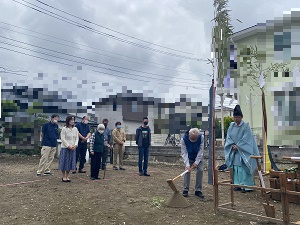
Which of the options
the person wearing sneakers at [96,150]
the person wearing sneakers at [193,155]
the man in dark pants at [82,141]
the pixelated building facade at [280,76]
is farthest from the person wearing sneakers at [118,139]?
the person wearing sneakers at [193,155]

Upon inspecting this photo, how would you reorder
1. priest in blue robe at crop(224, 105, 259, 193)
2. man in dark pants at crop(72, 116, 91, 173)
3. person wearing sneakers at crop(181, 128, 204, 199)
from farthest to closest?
man in dark pants at crop(72, 116, 91, 173) < priest in blue robe at crop(224, 105, 259, 193) < person wearing sneakers at crop(181, 128, 204, 199)

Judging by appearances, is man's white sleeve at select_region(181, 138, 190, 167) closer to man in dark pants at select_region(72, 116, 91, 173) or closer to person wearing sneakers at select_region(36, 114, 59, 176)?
man in dark pants at select_region(72, 116, 91, 173)

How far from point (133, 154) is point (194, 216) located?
28.9 ft

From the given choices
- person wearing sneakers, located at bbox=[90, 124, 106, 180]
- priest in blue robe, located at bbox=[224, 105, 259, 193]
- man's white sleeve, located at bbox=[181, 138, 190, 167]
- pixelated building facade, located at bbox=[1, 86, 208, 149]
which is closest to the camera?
man's white sleeve, located at bbox=[181, 138, 190, 167]

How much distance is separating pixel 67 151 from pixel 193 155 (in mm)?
3516

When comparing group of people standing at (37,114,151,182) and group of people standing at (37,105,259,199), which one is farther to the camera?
group of people standing at (37,114,151,182)

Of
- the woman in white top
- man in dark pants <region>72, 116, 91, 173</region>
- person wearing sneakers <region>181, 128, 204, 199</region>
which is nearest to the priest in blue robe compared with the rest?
person wearing sneakers <region>181, 128, 204, 199</region>

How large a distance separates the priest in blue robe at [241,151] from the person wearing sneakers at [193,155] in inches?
40.0

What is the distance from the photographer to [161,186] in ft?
26.5

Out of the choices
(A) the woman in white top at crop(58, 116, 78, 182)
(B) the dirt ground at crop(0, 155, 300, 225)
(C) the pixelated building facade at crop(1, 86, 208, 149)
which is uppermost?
(C) the pixelated building facade at crop(1, 86, 208, 149)

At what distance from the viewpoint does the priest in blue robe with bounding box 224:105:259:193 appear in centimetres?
725

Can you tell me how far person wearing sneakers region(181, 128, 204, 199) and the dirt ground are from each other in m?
0.23

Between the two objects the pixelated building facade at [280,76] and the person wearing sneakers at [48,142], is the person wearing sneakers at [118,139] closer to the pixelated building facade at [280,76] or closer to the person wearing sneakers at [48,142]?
the person wearing sneakers at [48,142]

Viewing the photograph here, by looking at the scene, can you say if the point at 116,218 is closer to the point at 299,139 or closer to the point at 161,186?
the point at 161,186
